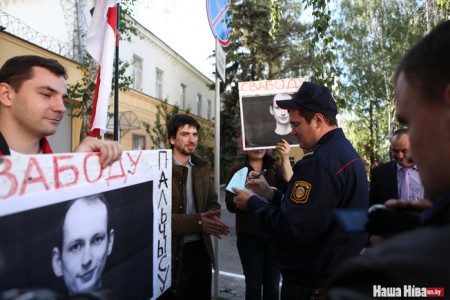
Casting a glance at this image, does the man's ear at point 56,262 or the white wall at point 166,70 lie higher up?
the white wall at point 166,70

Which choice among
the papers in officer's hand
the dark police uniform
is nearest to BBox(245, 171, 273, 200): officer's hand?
the papers in officer's hand

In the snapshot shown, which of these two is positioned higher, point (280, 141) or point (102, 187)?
point (280, 141)

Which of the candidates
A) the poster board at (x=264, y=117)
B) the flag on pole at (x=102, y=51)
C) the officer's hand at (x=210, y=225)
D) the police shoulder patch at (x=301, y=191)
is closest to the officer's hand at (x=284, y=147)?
the poster board at (x=264, y=117)

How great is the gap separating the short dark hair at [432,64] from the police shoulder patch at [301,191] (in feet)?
3.84

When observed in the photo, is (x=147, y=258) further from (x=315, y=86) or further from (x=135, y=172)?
(x=315, y=86)

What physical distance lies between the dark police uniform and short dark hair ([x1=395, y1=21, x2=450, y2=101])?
1.17 metres

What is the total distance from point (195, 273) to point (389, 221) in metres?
2.17

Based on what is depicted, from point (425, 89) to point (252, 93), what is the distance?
294 centimetres

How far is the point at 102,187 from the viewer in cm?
145

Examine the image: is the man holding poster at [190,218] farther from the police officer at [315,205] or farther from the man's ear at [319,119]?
the man's ear at [319,119]

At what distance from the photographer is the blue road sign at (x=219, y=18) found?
12.1 ft

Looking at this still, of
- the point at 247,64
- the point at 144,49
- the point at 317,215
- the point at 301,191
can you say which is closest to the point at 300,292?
the point at 317,215

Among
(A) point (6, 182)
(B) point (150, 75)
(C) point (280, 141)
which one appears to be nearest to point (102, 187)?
(A) point (6, 182)

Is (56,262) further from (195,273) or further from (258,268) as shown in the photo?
(258,268)
